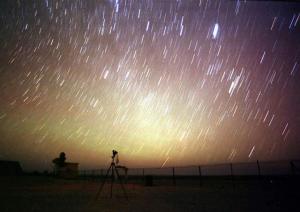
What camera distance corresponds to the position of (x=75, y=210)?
11.1 m

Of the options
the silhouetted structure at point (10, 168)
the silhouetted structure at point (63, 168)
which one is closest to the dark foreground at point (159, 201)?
the silhouetted structure at point (63, 168)

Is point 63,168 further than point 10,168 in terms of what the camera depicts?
No

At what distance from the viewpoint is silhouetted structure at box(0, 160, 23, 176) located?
70.7m

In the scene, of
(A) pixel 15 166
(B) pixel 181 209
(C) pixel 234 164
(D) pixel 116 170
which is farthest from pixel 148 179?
(A) pixel 15 166

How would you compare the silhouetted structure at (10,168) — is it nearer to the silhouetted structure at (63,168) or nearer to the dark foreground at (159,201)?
the silhouetted structure at (63,168)

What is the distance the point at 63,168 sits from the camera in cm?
5278

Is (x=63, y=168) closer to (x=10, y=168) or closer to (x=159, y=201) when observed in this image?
(x=10, y=168)

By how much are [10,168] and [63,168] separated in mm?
29813

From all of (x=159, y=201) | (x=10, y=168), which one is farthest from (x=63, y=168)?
(x=159, y=201)

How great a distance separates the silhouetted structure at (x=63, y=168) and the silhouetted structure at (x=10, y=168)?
981 inches

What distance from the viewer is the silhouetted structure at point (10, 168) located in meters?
70.7

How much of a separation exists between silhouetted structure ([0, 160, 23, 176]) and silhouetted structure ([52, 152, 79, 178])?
2491 cm

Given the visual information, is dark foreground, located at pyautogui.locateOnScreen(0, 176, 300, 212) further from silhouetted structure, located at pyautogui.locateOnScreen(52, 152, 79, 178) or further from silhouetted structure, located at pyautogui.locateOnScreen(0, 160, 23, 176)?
silhouetted structure, located at pyautogui.locateOnScreen(0, 160, 23, 176)

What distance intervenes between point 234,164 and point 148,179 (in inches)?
379
